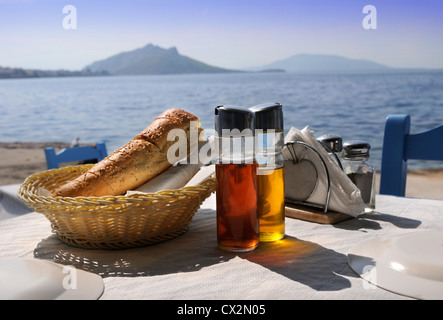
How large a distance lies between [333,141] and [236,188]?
342 millimetres

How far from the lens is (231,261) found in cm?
59

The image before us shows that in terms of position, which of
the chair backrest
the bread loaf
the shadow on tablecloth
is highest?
the bread loaf

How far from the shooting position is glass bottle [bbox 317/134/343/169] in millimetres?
835

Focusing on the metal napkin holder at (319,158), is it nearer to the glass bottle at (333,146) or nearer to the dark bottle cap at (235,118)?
the glass bottle at (333,146)

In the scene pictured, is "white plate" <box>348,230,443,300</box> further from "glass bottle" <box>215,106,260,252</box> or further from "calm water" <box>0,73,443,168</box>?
"calm water" <box>0,73,443,168</box>

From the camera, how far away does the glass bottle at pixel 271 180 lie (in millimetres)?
634

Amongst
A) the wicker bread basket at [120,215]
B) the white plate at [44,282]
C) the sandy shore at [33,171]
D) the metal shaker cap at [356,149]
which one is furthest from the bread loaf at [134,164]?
the sandy shore at [33,171]

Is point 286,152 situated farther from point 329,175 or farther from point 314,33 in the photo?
point 314,33

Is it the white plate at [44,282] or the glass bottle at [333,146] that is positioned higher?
the glass bottle at [333,146]

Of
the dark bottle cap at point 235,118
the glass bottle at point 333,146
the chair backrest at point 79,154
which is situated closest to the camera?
the dark bottle cap at point 235,118

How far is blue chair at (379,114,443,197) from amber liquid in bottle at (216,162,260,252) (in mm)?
690

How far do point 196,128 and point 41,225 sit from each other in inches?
14.6

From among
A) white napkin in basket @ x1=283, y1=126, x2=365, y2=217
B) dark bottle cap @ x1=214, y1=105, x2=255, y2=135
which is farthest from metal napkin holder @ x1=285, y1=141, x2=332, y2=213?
dark bottle cap @ x1=214, y1=105, x2=255, y2=135

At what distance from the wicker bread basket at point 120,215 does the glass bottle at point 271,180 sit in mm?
92
